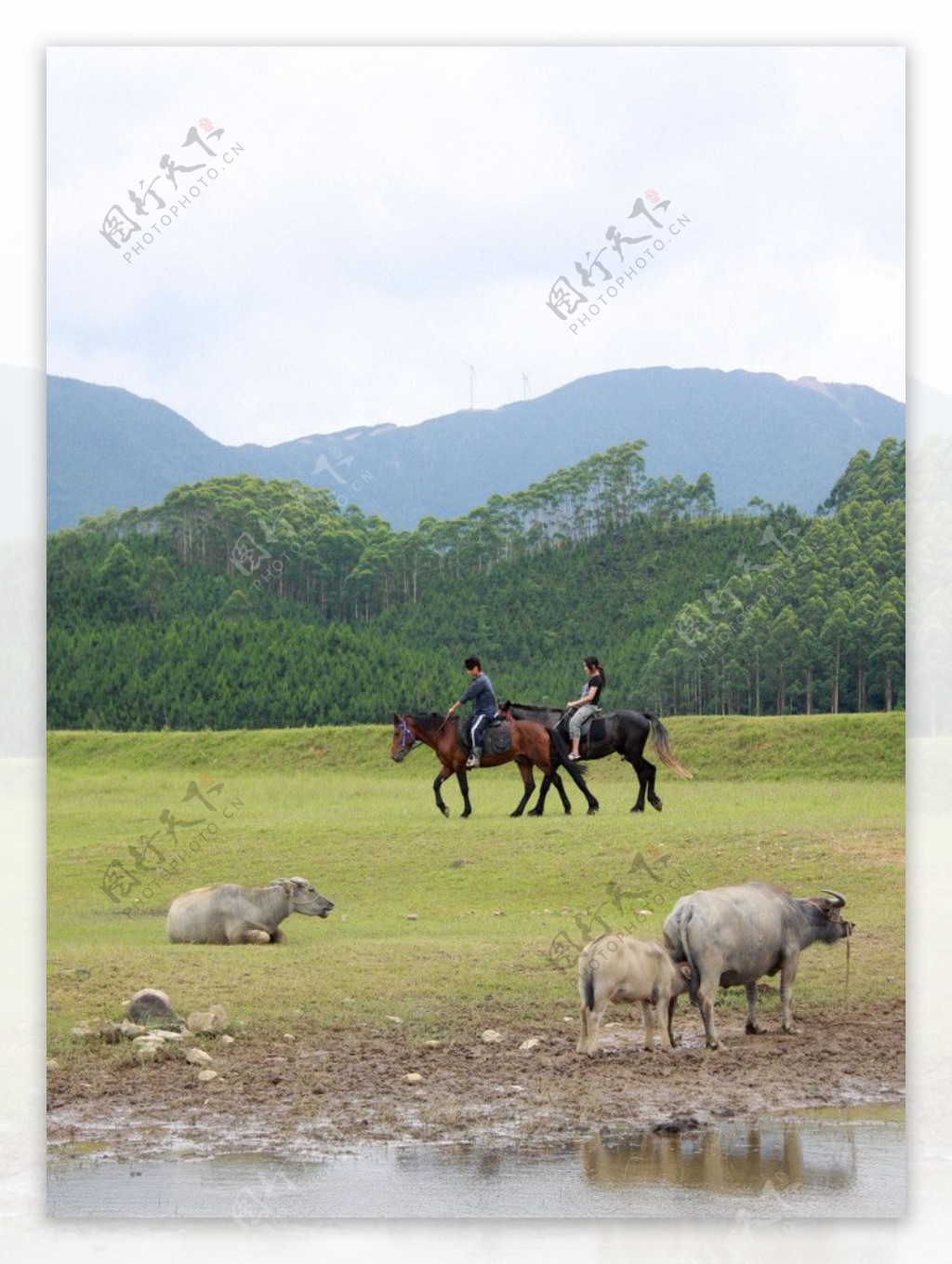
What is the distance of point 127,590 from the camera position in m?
39.8

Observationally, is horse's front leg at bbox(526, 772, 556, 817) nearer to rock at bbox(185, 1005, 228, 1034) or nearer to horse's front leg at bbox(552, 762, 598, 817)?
horse's front leg at bbox(552, 762, 598, 817)

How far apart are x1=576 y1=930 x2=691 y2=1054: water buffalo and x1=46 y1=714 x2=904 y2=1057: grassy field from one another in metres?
1.15

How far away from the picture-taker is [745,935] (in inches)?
494

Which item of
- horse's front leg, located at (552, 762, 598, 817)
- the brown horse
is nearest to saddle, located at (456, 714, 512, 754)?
the brown horse

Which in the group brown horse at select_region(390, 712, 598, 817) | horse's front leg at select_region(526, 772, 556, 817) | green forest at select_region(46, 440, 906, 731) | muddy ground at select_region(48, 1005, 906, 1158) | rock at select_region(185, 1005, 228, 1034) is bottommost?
muddy ground at select_region(48, 1005, 906, 1158)

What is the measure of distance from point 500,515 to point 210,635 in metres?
13.2

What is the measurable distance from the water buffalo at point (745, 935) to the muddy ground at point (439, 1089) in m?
0.48

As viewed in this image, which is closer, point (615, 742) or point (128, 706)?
point (615, 742)

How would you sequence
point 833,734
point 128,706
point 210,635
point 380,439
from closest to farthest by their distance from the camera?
point 833,734, point 380,439, point 128,706, point 210,635

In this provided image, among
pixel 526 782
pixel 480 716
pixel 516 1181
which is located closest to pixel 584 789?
pixel 526 782

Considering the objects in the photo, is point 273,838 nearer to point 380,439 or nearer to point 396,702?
point 380,439

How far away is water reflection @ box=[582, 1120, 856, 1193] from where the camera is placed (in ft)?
35.7

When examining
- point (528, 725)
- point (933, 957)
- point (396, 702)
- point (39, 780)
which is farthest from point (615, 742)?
point (396, 702)

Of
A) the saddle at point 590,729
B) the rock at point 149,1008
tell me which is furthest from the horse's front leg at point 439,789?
the rock at point 149,1008
